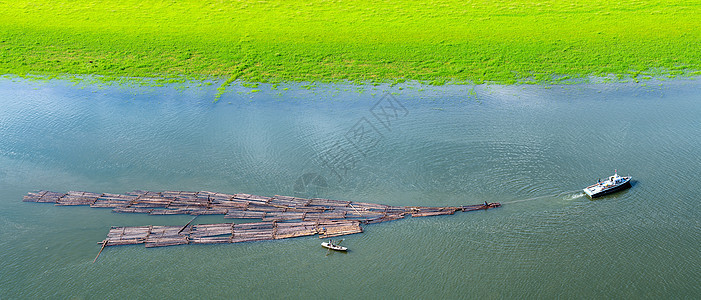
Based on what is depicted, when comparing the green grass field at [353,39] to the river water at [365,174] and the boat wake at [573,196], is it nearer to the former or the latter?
the river water at [365,174]

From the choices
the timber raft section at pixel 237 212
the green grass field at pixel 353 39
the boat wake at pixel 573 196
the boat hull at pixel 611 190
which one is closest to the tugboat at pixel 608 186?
the boat hull at pixel 611 190

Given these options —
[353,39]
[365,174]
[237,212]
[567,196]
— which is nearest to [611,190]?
[567,196]

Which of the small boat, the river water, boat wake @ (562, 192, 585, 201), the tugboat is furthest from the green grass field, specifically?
the small boat

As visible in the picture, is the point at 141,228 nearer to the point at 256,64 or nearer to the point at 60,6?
the point at 256,64

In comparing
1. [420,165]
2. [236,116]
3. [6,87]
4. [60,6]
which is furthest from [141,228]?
[60,6]

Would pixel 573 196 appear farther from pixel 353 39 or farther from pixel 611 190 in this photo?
pixel 353 39

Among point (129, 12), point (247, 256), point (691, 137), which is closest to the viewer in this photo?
point (247, 256)
